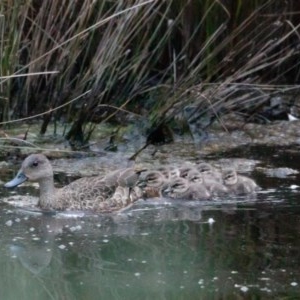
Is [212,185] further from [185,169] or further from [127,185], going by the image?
[127,185]

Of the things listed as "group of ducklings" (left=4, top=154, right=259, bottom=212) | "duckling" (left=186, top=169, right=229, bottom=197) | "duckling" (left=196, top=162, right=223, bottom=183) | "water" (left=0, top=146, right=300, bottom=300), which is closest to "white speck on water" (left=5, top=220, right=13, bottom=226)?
"water" (left=0, top=146, right=300, bottom=300)

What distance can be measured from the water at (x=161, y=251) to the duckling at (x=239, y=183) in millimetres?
65

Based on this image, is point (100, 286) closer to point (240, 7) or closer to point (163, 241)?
point (163, 241)

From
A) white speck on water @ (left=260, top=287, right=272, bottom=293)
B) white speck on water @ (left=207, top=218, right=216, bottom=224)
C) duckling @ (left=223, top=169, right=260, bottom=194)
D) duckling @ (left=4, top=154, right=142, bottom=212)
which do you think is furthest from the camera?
duckling @ (left=223, top=169, right=260, bottom=194)

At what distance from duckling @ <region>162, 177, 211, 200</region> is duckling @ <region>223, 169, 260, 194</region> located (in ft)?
0.52

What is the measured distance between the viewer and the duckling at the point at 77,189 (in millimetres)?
7520

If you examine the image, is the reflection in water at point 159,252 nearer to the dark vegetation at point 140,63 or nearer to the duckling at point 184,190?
the duckling at point 184,190

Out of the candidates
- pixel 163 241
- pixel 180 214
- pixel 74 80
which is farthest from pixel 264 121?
pixel 163 241

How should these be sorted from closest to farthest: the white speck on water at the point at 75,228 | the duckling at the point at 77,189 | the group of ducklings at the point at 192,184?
the white speck on water at the point at 75,228
the duckling at the point at 77,189
the group of ducklings at the point at 192,184

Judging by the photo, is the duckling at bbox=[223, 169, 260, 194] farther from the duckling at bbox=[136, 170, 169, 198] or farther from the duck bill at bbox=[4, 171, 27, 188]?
the duck bill at bbox=[4, 171, 27, 188]

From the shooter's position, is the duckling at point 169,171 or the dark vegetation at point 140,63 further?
the dark vegetation at point 140,63

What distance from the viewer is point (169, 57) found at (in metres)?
9.96

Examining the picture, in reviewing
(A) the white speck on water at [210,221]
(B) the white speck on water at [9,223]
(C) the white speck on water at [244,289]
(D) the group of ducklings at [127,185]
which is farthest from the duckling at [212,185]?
(C) the white speck on water at [244,289]

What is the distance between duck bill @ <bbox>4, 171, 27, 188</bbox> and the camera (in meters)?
7.57
